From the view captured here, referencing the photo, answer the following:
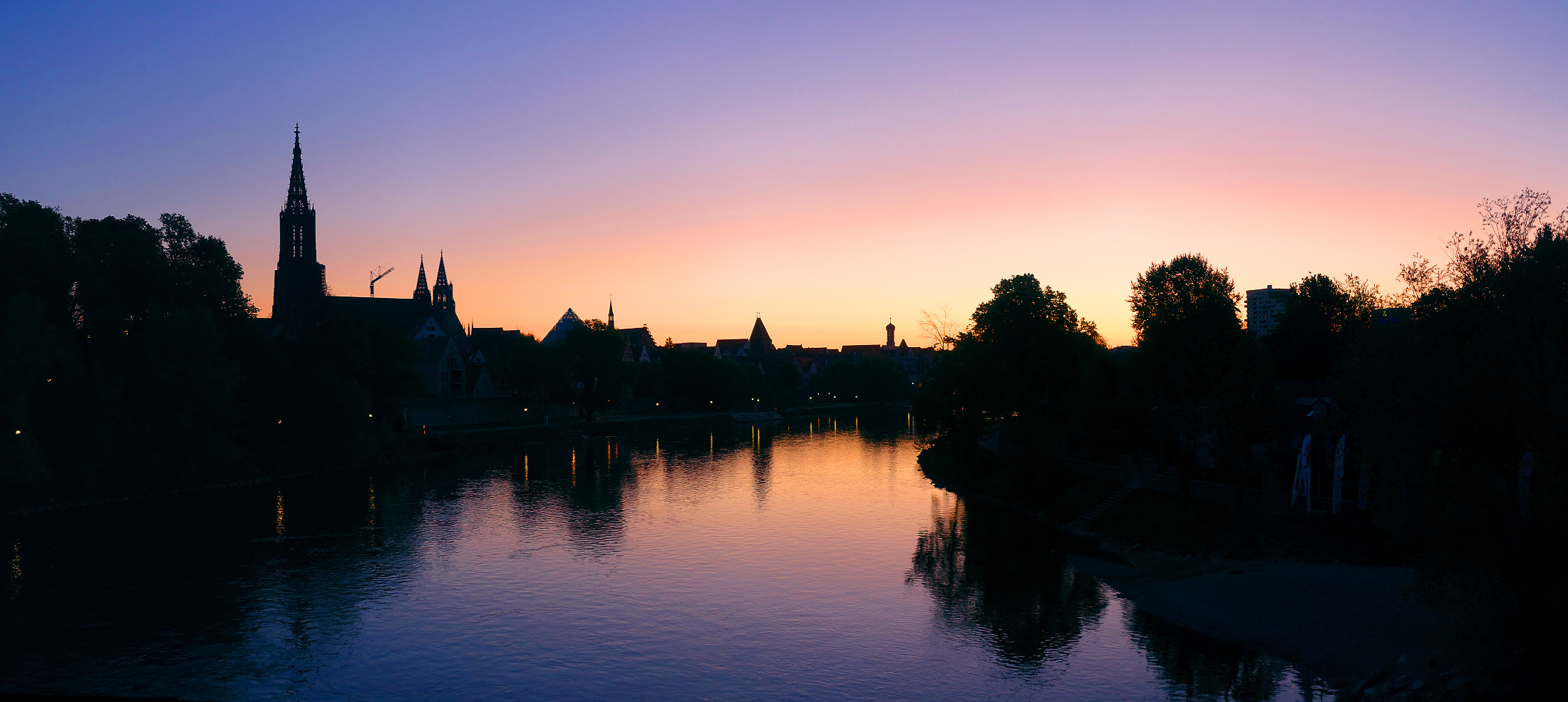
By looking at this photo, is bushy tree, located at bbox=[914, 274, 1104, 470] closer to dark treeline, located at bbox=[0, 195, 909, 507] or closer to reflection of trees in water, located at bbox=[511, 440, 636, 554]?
dark treeline, located at bbox=[0, 195, 909, 507]

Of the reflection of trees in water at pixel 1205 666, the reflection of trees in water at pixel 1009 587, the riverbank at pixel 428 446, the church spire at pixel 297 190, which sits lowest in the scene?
the reflection of trees in water at pixel 1205 666

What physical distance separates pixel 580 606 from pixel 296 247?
12136 centimetres

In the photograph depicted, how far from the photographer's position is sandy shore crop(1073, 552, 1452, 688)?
27062 millimetres

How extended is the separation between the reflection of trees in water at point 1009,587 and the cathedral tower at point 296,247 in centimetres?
11566

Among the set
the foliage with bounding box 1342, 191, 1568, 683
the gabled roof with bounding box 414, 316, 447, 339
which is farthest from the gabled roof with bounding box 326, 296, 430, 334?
the foliage with bounding box 1342, 191, 1568, 683

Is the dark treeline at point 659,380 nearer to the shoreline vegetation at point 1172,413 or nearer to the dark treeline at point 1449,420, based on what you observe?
the shoreline vegetation at point 1172,413

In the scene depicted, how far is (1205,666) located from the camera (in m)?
29.4

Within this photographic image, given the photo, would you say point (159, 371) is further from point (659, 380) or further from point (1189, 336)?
point (659, 380)

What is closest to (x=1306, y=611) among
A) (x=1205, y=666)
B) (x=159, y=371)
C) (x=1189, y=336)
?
(x=1205, y=666)

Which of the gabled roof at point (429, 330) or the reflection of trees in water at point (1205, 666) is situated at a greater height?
the gabled roof at point (429, 330)

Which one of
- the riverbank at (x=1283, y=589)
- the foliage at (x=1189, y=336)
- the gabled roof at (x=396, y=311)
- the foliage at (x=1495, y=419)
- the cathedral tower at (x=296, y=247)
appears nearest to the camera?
the foliage at (x=1495, y=419)

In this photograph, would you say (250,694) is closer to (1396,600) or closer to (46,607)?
(46,607)

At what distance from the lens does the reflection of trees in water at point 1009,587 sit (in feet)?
107

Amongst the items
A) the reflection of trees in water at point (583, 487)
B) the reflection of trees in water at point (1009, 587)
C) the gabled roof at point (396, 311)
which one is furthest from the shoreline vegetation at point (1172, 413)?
the gabled roof at point (396, 311)
